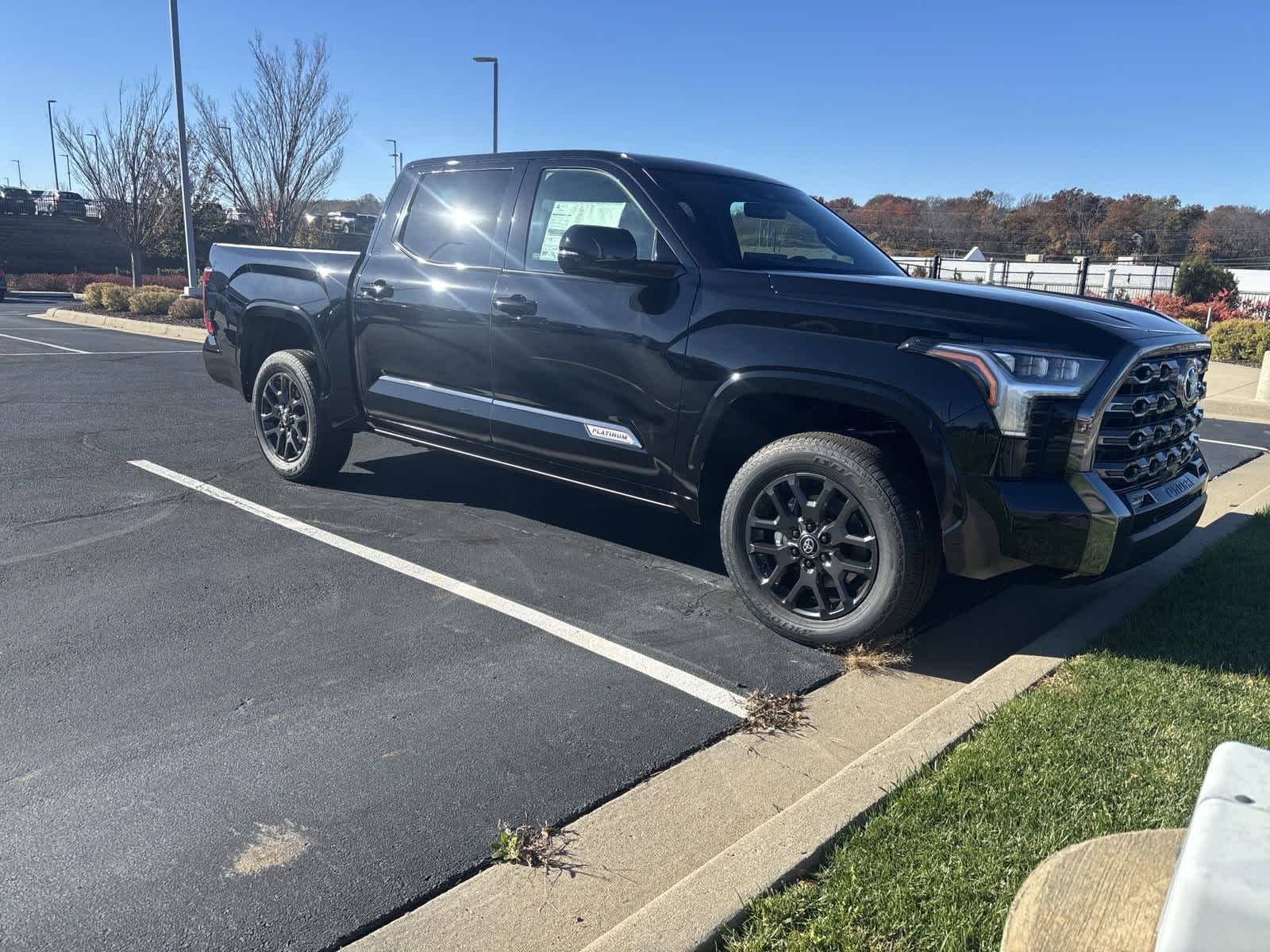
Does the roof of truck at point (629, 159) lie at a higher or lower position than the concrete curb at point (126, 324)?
higher

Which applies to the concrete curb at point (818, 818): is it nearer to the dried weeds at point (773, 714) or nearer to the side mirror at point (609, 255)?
the dried weeds at point (773, 714)

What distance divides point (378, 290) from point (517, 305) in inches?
46.6

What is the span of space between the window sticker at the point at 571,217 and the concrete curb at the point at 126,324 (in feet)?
43.1

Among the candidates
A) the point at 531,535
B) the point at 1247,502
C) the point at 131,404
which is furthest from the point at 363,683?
the point at 131,404

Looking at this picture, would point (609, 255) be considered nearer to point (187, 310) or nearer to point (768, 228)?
point (768, 228)

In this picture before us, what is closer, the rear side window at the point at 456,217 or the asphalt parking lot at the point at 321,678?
the asphalt parking lot at the point at 321,678

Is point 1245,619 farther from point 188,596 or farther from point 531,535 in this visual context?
point 188,596

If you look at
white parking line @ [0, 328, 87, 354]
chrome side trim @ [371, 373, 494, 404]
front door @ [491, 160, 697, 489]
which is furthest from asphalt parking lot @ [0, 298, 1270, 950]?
white parking line @ [0, 328, 87, 354]

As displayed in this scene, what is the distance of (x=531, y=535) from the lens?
557 centimetres

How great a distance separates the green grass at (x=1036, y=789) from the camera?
2.29 meters

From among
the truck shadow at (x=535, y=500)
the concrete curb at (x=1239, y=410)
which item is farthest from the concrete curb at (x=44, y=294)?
the concrete curb at (x=1239, y=410)

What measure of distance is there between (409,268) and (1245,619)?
4.43 m

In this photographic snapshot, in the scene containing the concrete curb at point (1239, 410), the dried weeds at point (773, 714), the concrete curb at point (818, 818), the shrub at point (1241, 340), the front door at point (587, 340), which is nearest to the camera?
the concrete curb at point (818, 818)

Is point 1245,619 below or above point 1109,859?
below
